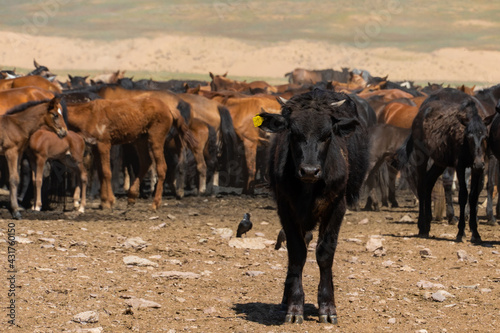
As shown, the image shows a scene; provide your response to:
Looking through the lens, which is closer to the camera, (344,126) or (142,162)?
(344,126)

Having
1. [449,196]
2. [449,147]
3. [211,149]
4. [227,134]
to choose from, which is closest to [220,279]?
[449,147]

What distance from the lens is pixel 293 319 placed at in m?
6.36

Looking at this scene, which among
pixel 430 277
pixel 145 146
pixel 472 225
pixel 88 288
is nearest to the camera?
pixel 88 288

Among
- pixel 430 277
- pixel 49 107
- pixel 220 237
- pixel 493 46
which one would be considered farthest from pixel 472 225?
pixel 493 46

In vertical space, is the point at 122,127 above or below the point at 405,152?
below

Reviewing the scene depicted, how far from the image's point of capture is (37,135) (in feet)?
45.9

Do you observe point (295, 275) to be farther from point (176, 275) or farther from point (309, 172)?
point (176, 275)

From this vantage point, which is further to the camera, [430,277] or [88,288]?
[430,277]

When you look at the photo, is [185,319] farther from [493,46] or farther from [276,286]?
[493,46]

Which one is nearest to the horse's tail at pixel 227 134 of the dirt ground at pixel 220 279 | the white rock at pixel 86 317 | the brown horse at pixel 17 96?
the brown horse at pixel 17 96

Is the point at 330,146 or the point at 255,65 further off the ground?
the point at 330,146

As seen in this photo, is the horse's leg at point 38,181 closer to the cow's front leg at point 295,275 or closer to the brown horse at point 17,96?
the brown horse at point 17,96

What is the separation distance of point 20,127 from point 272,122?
23.7ft

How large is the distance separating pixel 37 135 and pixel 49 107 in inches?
53.0
